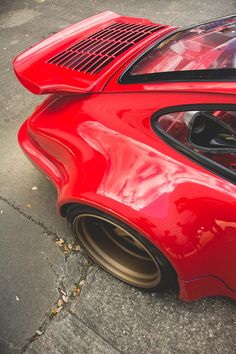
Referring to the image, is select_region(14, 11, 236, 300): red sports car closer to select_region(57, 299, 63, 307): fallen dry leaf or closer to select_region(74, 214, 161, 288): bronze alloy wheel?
select_region(74, 214, 161, 288): bronze alloy wheel

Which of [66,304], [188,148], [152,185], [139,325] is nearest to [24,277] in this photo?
[66,304]

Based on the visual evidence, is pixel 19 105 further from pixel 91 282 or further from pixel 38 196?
pixel 91 282

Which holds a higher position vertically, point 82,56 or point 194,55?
point 194,55

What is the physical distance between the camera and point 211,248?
5.26 feet

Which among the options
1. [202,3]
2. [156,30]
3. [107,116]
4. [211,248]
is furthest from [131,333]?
[202,3]

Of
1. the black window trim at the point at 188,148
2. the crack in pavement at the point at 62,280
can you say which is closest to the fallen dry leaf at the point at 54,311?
the crack in pavement at the point at 62,280

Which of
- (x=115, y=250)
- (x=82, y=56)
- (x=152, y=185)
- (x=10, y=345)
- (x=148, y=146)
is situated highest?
(x=82, y=56)

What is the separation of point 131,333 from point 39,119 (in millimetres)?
1524

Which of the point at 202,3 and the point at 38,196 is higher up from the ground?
the point at 202,3

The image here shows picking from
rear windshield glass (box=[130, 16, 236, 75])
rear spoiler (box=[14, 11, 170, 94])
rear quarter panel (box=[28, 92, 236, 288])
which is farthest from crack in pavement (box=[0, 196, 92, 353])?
rear windshield glass (box=[130, 16, 236, 75])

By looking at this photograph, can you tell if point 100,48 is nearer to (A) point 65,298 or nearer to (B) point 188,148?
(B) point 188,148

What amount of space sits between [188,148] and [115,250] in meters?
1.00

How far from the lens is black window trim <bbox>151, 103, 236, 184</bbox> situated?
1502 mm

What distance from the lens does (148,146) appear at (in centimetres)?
170
